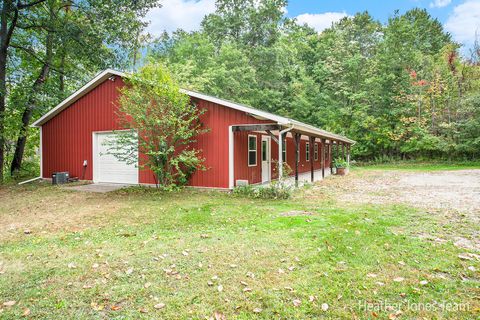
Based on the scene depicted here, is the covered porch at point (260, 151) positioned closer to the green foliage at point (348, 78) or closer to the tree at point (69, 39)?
the tree at point (69, 39)

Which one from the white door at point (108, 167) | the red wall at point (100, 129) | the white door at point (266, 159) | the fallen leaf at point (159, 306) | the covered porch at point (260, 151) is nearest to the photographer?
the fallen leaf at point (159, 306)

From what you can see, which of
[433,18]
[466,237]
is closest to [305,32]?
[433,18]

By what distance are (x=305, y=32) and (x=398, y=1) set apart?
9.59 metres

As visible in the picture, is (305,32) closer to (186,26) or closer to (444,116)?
(186,26)

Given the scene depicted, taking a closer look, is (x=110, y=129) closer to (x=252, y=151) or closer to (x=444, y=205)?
(x=252, y=151)

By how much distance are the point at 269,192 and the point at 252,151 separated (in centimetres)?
295

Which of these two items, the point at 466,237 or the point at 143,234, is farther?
the point at 143,234

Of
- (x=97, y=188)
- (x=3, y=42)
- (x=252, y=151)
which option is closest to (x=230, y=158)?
(x=252, y=151)

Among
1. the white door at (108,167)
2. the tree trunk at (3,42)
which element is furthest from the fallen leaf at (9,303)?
the tree trunk at (3,42)

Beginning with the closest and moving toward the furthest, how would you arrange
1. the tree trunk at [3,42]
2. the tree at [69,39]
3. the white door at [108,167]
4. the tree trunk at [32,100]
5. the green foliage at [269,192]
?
1. the green foliage at [269,192]
2. the tree trunk at [3,42]
3. the white door at [108,167]
4. the tree at [69,39]
5. the tree trunk at [32,100]

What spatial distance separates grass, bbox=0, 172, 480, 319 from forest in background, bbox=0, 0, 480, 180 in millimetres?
10919

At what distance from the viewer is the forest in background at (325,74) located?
15.8 meters

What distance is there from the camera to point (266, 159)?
40.6 ft

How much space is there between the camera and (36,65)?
1591cm
